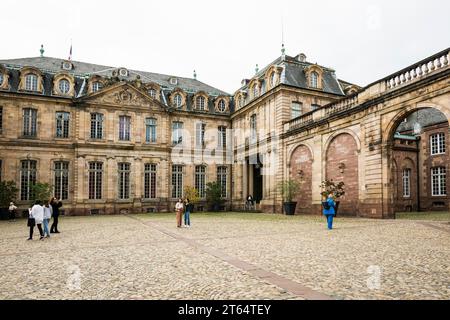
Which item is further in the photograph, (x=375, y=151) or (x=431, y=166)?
(x=431, y=166)

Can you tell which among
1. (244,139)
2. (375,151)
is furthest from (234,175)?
(375,151)

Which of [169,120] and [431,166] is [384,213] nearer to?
[431,166]

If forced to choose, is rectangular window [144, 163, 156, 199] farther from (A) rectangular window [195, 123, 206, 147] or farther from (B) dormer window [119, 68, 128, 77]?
(B) dormer window [119, 68, 128, 77]

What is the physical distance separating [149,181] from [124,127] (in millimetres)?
5396

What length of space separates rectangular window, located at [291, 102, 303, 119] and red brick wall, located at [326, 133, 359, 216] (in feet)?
17.6

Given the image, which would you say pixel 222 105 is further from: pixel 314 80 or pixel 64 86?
pixel 64 86

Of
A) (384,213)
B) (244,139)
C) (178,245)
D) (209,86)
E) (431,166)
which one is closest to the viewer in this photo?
(178,245)

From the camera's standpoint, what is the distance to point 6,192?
22.7m

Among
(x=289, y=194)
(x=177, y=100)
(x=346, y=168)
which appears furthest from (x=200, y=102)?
(x=346, y=168)

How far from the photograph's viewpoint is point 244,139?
99.1ft

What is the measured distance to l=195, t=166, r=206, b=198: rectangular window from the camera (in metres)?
31.4

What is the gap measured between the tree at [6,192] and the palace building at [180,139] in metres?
1.71
